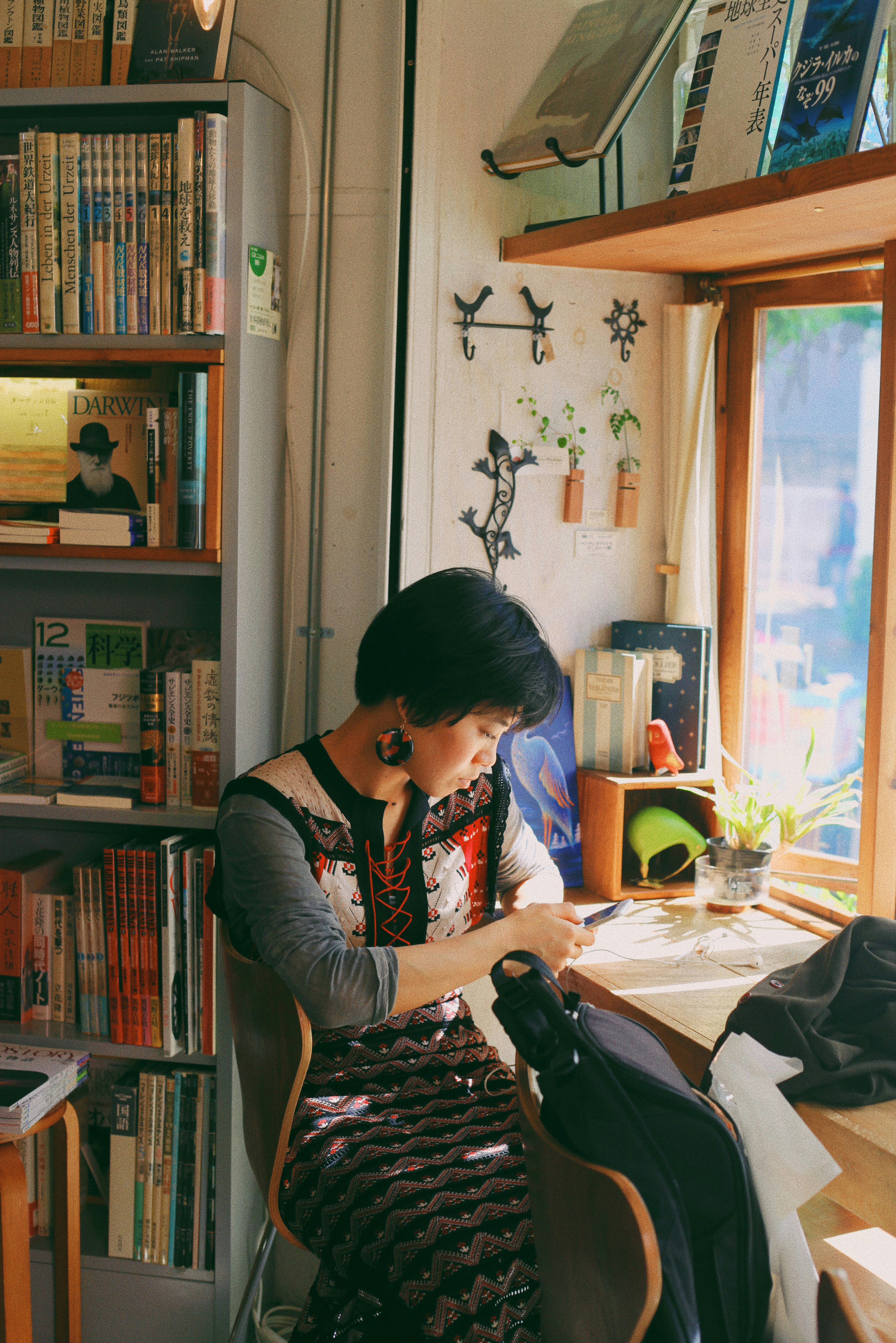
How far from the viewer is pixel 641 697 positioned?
226 cm

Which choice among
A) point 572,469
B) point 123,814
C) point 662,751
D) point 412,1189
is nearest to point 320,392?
point 572,469

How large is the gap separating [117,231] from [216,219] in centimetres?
19

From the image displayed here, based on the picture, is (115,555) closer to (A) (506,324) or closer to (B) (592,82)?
(A) (506,324)

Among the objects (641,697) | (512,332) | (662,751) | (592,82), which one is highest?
(592,82)

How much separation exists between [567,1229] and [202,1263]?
52.5 inches

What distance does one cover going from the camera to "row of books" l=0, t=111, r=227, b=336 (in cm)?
182

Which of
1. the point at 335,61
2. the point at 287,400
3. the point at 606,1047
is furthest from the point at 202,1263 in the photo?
the point at 335,61

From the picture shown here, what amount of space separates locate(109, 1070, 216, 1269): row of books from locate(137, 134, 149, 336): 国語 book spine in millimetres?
1400

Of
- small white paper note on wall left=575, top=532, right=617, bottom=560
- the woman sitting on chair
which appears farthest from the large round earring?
small white paper note on wall left=575, top=532, right=617, bottom=560

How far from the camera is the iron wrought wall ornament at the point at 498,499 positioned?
7.19 ft

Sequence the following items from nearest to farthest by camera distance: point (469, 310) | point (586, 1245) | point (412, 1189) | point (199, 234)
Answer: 1. point (586, 1245)
2. point (412, 1189)
3. point (199, 234)
4. point (469, 310)

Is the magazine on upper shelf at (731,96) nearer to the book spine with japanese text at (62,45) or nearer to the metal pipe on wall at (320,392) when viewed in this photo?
the metal pipe on wall at (320,392)

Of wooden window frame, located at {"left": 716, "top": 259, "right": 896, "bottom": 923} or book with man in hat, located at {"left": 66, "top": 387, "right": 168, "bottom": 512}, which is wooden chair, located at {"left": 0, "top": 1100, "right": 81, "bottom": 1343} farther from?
wooden window frame, located at {"left": 716, "top": 259, "right": 896, "bottom": 923}

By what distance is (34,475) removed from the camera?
6.73ft
